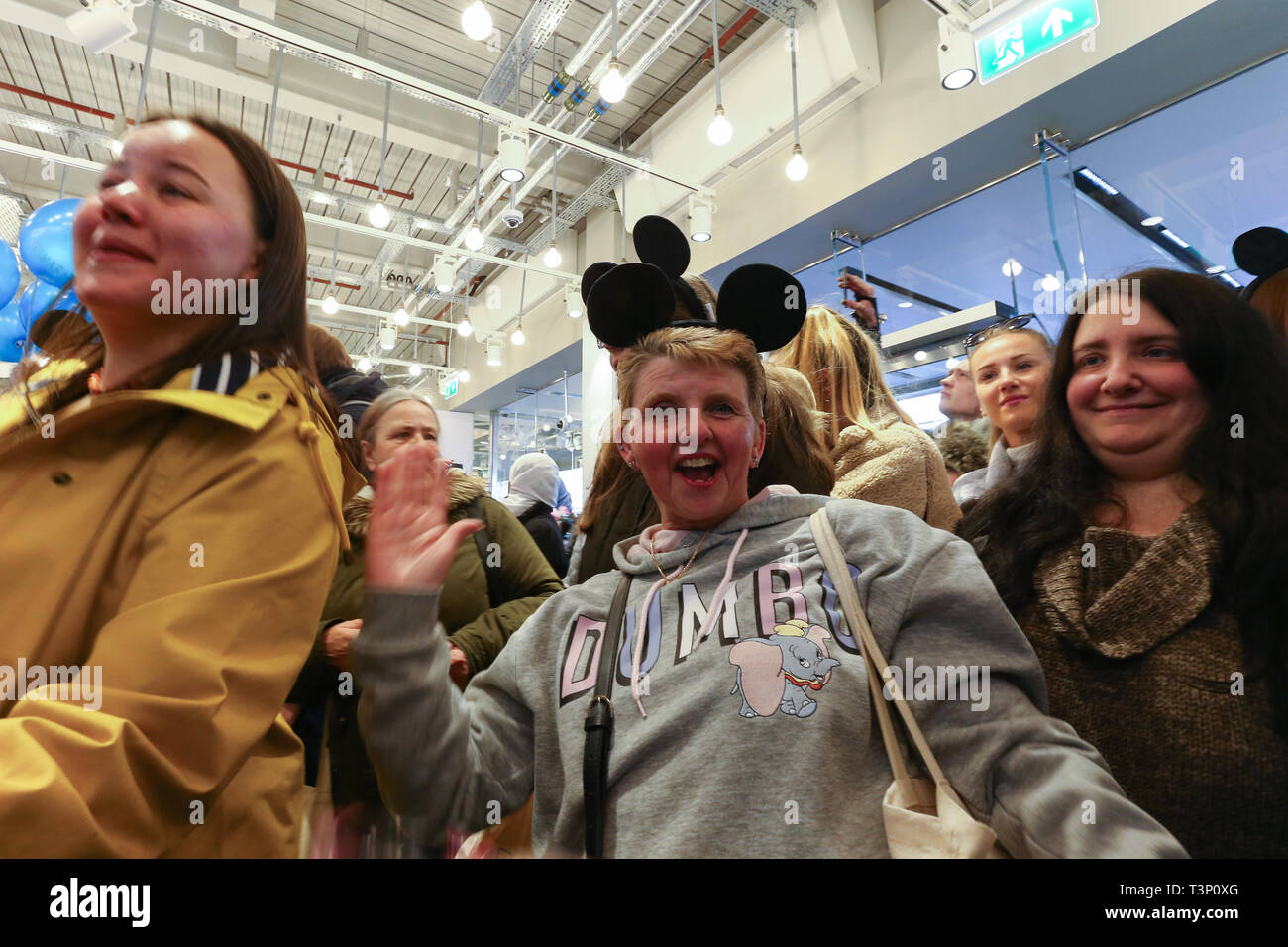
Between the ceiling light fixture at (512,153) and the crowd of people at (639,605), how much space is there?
11.4 ft

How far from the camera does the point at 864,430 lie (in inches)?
68.0

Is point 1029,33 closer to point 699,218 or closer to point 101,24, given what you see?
point 699,218

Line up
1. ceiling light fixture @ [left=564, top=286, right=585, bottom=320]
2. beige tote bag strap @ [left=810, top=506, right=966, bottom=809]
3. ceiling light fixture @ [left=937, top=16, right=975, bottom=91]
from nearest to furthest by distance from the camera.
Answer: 1. beige tote bag strap @ [left=810, top=506, right=966, bottom=809]
2. ceiling light fixture @ [left=937, top=16, right=975, bottom=91]
3. ceiling light fixture @ [left=564, top=286, right=585, bottom=320]

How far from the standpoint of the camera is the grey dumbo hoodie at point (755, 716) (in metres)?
0.81

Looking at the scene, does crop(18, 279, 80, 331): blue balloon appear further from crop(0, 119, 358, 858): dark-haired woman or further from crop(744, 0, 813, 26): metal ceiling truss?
crop(744, 0, 813, 26): metal ceiling truss

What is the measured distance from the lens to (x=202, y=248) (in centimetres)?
73

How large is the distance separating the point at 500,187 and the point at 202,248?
5922 mm

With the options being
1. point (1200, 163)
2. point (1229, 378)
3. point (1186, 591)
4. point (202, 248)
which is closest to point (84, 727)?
point (202, 248)

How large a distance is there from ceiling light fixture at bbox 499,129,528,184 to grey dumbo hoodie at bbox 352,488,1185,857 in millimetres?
3978

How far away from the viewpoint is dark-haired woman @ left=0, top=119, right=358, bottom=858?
0.53 m

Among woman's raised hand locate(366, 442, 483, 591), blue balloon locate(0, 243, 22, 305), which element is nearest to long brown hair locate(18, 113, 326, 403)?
woman's raised hand locate(366, 442, 483, 591)
